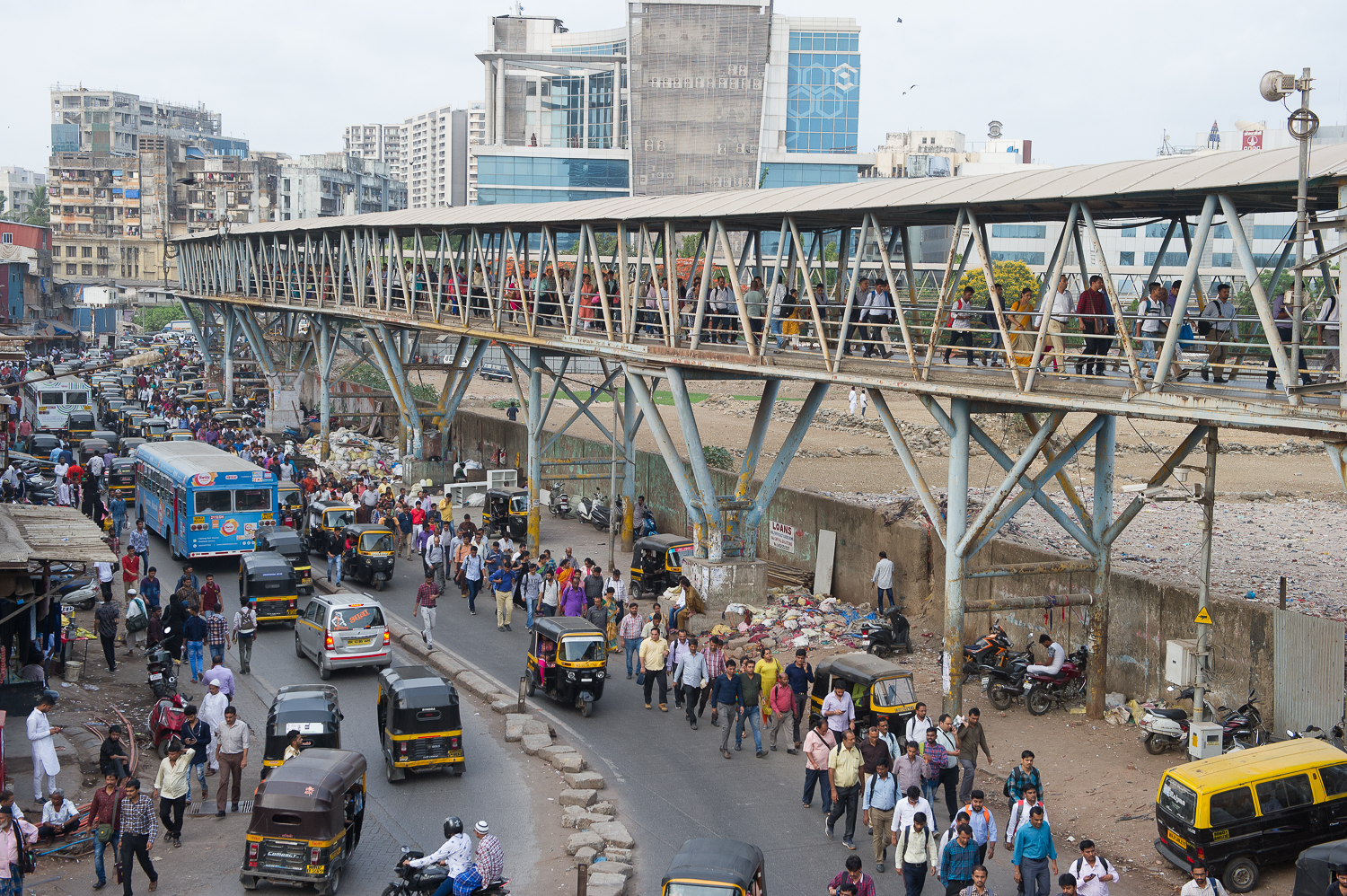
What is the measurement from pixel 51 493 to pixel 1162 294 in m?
30.5

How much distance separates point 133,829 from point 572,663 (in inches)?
314

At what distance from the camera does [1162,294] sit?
17062mm

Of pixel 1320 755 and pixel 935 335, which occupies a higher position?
pixel 935 335

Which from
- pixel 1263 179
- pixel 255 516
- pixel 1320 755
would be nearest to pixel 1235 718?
pixel 1320 755

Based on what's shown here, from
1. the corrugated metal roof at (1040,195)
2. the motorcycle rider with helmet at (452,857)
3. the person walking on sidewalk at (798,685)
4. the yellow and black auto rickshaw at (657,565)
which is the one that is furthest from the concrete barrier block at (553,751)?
the yellow and black auto rickshaw at (657,565)

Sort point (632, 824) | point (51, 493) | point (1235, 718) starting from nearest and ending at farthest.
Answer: point (632, 824) < point (1235, 718) < point (51, 493)

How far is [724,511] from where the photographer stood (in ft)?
83.4

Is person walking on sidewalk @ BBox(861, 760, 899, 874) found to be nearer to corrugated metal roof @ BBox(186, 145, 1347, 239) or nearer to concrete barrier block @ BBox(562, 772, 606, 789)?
concrete barrier block @ BBox(562, 772, 606, 789)

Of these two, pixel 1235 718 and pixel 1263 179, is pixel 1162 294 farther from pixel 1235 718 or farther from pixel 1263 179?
pixel 1235 718

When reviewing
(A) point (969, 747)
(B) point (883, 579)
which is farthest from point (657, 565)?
(A) point (969, 747)

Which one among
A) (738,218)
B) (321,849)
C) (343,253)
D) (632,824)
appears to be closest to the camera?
(321,849)

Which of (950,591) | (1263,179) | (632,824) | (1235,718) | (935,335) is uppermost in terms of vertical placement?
(1263,179)

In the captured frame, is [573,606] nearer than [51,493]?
Yes

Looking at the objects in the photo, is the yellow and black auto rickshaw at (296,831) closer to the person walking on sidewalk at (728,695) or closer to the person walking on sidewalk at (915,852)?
the person walking on sidewalk at (915,852)
